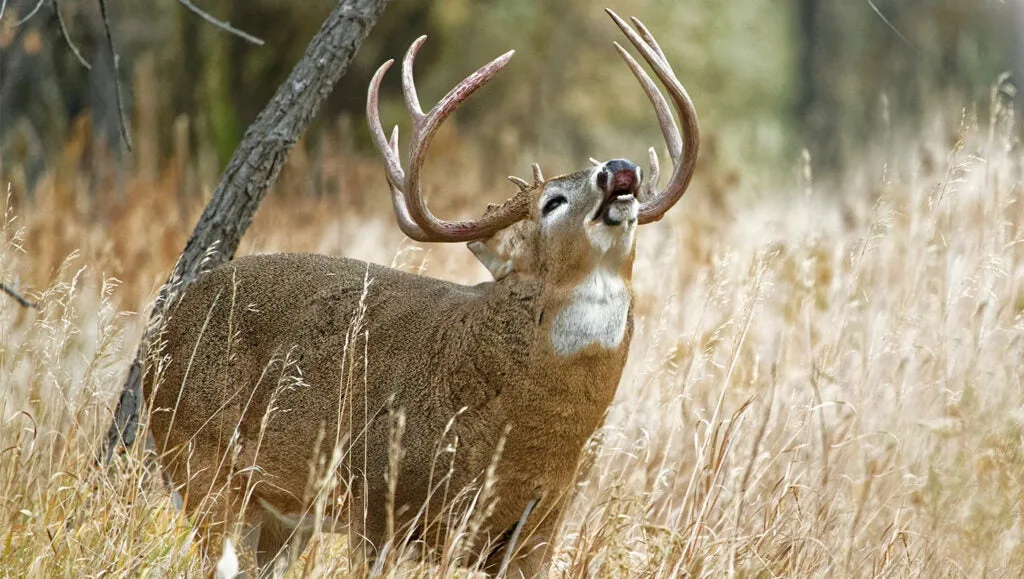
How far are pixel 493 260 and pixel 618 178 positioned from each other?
21.4 inches

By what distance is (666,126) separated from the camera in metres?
4.18

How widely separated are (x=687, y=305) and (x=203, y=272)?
2729 millimetres

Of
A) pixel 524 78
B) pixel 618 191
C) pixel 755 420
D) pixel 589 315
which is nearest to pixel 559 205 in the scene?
pixel 618 191

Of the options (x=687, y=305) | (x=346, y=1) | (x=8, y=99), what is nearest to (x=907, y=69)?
(x=8, y=99)

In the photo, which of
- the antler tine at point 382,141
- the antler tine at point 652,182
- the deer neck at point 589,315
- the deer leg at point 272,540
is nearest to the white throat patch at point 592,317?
the deer neck at point 589,315

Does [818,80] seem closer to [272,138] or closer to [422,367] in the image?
[272,138]

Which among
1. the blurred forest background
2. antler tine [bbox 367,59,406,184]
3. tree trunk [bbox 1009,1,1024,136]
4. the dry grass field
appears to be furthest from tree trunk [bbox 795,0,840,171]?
antler tine [bbox 367,59,406,184]

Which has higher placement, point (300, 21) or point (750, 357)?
point (300, 21)

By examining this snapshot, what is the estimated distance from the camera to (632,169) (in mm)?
3695

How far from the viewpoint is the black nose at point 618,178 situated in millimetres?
3674

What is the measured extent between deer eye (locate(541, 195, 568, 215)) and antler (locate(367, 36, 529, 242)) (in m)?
0.10

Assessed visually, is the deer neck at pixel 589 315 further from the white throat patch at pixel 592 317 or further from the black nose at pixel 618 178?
the black nose at pixel 618 178

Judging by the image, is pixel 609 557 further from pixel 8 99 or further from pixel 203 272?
pixel 8 99

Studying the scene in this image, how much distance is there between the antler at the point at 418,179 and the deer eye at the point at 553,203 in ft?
0.34
